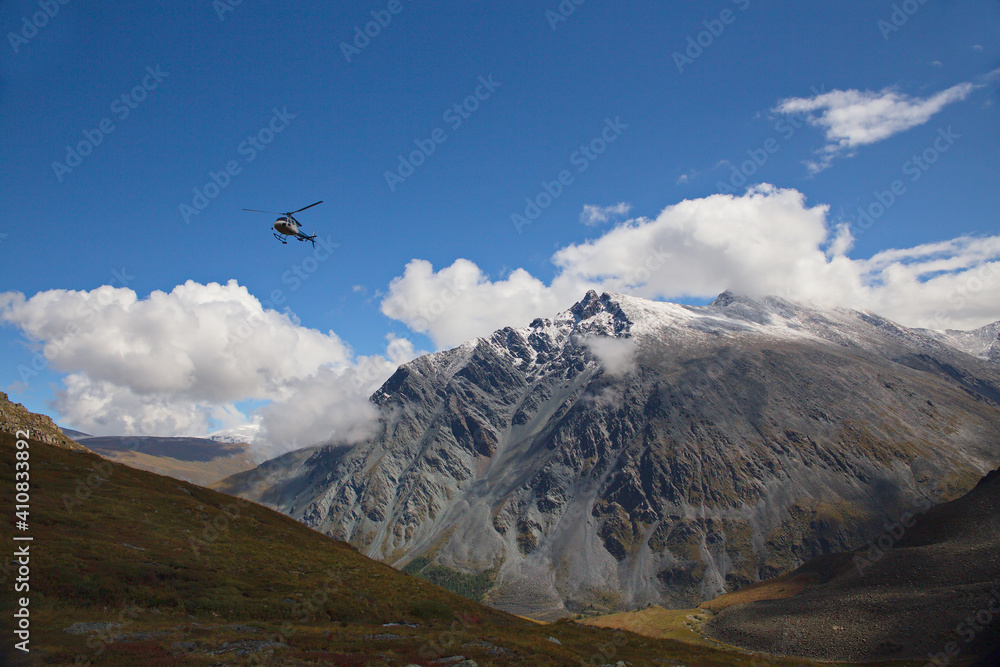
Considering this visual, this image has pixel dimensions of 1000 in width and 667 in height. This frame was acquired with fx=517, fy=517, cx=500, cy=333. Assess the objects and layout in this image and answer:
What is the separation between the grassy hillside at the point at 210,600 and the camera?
1075 inches

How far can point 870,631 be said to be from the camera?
295ft

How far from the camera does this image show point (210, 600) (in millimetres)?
37312

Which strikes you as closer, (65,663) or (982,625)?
(65,663)

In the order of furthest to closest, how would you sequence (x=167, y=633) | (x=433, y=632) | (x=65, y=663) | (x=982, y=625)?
1. (x=982, y=625)
2. (x=433, y=632)
3. (x=167, y=633)
4. (x=65, y=663)

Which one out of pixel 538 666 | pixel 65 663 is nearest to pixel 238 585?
pixel 65 663

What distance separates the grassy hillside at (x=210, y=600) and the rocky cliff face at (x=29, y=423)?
20253 millimetres

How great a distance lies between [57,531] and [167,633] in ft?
69.3

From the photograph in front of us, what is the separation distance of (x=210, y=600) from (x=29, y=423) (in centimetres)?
7369

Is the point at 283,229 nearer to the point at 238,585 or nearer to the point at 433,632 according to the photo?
the point at 238,585
